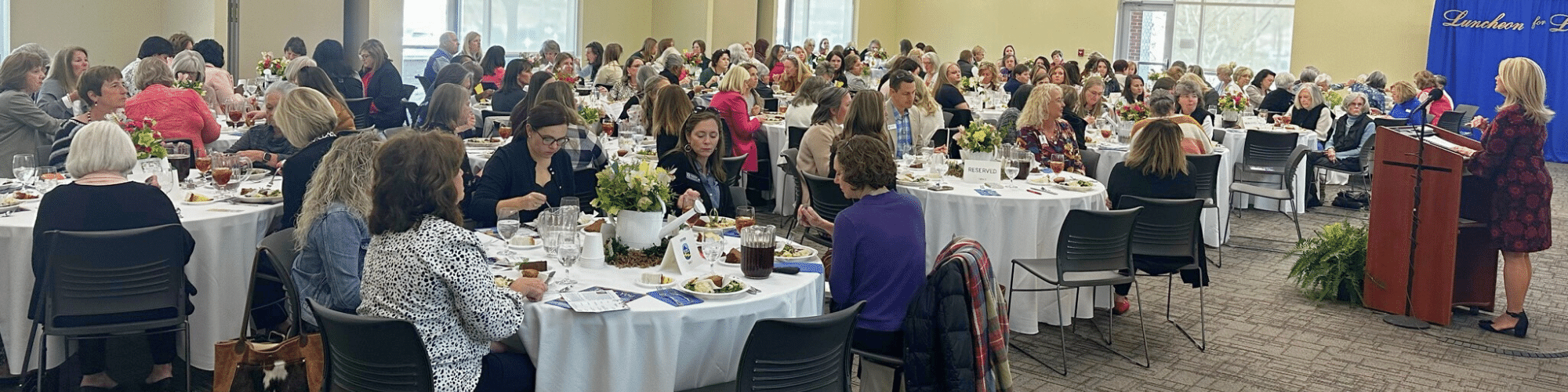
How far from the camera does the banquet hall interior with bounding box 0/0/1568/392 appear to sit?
3.49 m

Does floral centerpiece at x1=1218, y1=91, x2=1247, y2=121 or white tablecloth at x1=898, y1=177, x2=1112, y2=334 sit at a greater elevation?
floral centerpiece at x1=1218, y1=91, x2=1247, y2=121

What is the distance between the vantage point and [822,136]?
6.84 meters

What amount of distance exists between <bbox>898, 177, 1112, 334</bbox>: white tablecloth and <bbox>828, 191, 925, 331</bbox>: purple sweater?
2127 mm

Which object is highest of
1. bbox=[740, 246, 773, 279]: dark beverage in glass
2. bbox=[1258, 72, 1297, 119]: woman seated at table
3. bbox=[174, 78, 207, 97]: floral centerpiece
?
bbox=[1258, 72, 1297, 119]: woman seated at table

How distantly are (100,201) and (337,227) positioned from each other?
3.64 ft

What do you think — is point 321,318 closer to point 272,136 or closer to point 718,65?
point 272,136

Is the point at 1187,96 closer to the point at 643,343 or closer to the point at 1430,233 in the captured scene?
the point at 1430,233

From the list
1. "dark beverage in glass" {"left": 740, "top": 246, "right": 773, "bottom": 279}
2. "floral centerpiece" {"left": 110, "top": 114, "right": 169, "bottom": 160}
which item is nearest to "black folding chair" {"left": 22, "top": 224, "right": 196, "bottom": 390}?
"floral centerpiece" {"left": 110, "top": 114, "right": 169, "bottom": 160}

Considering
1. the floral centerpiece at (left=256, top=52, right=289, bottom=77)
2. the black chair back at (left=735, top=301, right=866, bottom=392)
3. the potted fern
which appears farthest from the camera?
the floral centerpiece at (left=256, top=52, right=289, bottom=77)

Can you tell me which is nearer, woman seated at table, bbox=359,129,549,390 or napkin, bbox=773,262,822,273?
woman seated at table, bbox=359,129,549,390

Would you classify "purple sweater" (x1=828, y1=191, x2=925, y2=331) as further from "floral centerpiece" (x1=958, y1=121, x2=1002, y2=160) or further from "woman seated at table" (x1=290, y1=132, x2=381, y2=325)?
"floral centerpiece" (x1=958, y1=121, x2=1002, y2=160)

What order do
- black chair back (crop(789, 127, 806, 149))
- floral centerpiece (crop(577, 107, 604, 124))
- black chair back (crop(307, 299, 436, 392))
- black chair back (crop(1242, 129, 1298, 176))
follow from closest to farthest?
1. black chair back (crop(307, 299, 436, 392))
2. floral centerpiece (crop(577, 107, 604, 124))
3. black chair back (crop(789, 127, 806, 149))
4. black chair back (crop(1242, 129, 1298, 176))

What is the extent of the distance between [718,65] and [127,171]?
32.7 feet

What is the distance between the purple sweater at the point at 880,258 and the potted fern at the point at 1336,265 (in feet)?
13.4
